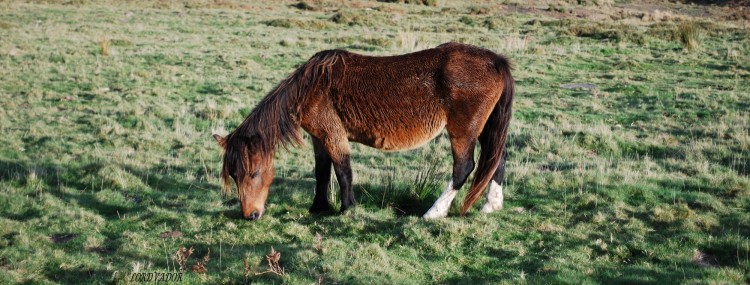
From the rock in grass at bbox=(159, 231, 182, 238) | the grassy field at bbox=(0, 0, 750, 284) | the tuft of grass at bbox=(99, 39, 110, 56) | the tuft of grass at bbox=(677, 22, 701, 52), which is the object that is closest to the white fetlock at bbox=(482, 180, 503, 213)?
the grassy field at bbox=(0, 0, 750, 284)

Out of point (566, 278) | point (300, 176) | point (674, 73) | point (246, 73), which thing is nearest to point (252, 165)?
point (300, 176)

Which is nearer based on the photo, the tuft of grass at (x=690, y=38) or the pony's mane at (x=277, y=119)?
the pony's mane at (x=277, y=119)

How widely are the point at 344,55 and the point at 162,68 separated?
12544 millimetres

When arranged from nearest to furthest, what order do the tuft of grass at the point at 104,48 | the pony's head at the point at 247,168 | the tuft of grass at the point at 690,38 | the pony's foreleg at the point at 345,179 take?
the pony's head at the point at 247,168 → the pony's foreleg at the point at 345,179 → the tuft of grass at the point at 104,48 → the tuft of grass at the point at 690,38

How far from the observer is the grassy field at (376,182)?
5.27m

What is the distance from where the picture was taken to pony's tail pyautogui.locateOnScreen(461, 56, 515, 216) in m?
6.10

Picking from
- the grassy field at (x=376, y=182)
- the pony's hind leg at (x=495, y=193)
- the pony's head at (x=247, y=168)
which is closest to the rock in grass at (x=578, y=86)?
the grassy field at (x=376, y=182)

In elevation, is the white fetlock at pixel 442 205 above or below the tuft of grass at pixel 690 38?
below

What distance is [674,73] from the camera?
56.0ft

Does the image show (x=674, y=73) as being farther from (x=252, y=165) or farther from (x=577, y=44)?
(x=252, y=165)

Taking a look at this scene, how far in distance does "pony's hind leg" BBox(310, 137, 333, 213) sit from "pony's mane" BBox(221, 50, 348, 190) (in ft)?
1.24

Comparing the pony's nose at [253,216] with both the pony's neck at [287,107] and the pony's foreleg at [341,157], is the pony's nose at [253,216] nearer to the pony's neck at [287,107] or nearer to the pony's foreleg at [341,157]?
the pony's neck at [287,107]

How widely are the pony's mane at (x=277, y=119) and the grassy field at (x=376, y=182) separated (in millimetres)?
832

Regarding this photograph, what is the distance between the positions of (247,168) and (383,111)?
149 centimetres
